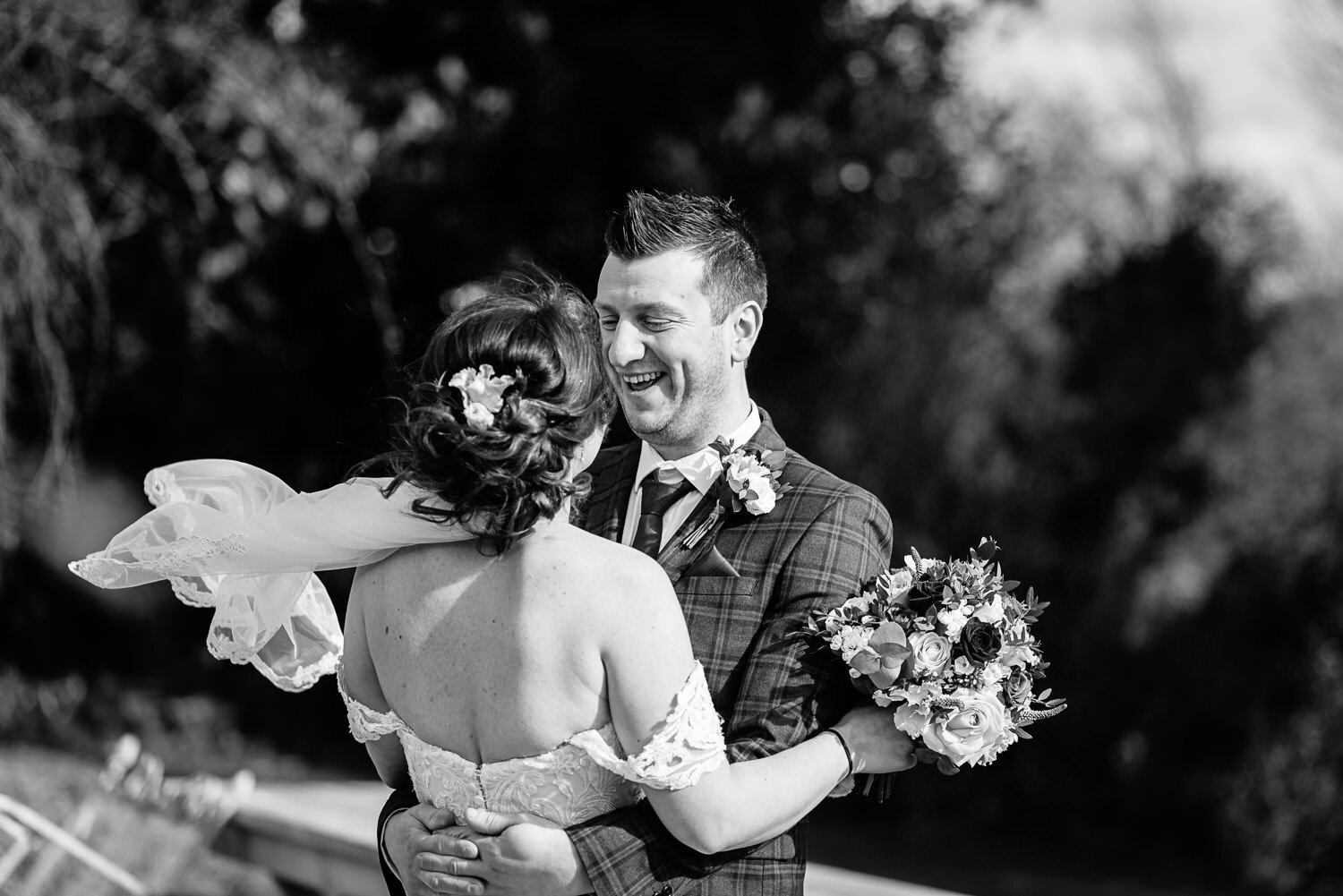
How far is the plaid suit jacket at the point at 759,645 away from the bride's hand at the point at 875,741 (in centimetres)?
7

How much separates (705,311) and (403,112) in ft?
29.4

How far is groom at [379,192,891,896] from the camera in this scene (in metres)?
2.40

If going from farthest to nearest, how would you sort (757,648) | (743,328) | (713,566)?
(743,328) < (713,566) < (757,648)

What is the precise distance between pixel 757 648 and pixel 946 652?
13.6 inches

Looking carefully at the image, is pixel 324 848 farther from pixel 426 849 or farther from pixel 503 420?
pixel 503 420

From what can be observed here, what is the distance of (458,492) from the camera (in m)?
2.33

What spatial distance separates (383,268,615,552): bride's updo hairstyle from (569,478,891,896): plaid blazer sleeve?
47cm

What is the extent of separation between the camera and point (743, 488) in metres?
2.75

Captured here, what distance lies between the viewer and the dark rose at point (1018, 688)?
2668 millimetres

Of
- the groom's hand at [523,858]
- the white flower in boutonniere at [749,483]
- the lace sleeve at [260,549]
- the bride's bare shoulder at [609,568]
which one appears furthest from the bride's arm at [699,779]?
the white flower in boutonniere at [749,483]

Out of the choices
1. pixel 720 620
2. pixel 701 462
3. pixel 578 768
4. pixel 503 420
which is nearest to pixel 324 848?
pixel 701 462

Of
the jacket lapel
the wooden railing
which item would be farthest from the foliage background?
the jacket lapel

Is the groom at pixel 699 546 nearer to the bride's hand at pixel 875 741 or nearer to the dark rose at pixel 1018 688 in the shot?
the bride's hand at pixel 875 741

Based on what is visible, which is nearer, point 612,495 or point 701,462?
point 701,462
